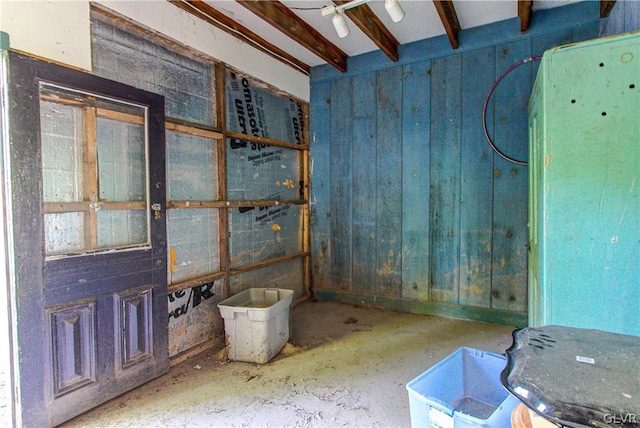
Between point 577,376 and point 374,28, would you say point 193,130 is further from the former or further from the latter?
point 577,376

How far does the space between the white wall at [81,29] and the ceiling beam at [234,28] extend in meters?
0.04

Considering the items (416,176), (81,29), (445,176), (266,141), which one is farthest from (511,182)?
(81,29)

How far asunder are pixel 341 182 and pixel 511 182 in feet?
5.02

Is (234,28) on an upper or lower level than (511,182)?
upper

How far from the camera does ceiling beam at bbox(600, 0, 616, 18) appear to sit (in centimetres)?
232

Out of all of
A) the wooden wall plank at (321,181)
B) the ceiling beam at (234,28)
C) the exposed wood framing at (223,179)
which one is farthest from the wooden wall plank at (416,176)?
the exposed wood framing at (223,179)

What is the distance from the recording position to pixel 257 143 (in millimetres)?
3061

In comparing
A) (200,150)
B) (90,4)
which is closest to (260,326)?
(200,150)

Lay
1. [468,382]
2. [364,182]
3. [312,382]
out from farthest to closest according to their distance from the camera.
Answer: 1. [364,182]
2. [312,382]
3. [468,382]

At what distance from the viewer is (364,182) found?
346cm

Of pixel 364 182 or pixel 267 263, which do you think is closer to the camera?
pixel 267 263

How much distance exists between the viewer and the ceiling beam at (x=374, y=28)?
2.48 m

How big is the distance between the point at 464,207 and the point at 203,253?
218cm

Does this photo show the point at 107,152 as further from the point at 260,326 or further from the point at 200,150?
the point at 260,326
